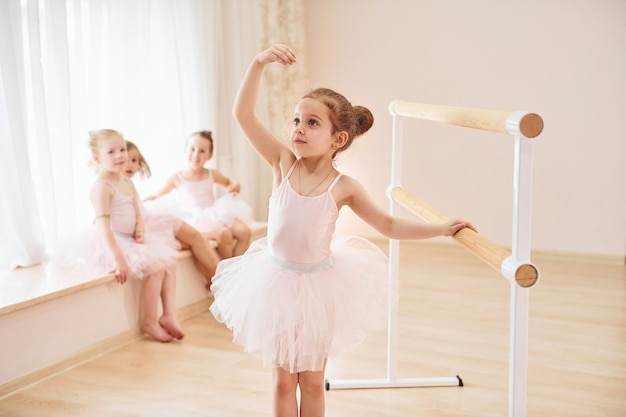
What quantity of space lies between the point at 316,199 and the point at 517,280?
66cm

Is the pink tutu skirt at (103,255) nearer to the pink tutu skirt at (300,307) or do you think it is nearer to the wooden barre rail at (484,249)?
the pink tutu skirt at (300,307)

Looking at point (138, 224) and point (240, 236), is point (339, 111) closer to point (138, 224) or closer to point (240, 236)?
point (138, 224)

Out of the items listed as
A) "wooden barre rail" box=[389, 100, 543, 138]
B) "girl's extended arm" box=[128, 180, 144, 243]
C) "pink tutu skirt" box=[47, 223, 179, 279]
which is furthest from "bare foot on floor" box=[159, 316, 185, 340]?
"wooden barre rail" box=[389, 100, 543, 138]

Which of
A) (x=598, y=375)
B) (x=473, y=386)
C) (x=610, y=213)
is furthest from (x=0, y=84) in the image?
(x=610, y=213)

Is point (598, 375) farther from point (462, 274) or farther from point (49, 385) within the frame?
point (49, 385)

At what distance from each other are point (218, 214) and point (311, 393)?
74.2 inches

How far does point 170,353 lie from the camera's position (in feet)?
10.2

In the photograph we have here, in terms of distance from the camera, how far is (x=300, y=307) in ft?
6.52

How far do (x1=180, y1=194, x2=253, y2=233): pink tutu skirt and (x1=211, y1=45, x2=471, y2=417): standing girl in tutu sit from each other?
171 cm

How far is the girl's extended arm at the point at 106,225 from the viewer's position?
3.12 metres

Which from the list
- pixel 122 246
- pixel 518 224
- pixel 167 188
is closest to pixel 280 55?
pixel 518 224

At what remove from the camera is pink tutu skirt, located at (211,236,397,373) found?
1984mm

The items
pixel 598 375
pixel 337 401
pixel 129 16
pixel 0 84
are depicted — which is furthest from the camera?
pixel 129 16

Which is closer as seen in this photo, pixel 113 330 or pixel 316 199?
pixel 316 199
